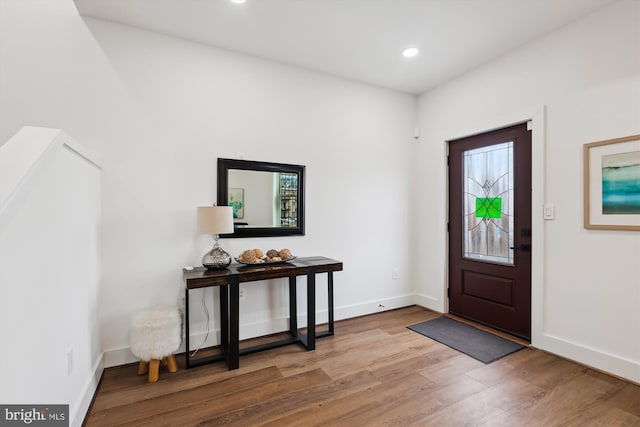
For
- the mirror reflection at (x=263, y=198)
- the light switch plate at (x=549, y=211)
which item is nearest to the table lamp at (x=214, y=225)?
the mirror reflection at (x=263, y=198)

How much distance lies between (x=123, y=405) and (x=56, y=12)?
2887 mm

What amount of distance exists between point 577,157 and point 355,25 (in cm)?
220

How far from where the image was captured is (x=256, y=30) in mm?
2699

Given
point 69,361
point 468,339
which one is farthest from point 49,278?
point 468,339

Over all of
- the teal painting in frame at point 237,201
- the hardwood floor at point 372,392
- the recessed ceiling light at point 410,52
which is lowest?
the hardwood floor at point 372,392

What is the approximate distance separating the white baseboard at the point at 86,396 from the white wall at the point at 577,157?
356 centimetres

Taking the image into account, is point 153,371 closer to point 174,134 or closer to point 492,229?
point 174,134

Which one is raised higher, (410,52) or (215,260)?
(410,52)

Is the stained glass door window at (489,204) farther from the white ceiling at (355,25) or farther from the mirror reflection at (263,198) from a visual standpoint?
the mirror reflection at (263,198)

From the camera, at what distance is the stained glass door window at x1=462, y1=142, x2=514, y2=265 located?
3.16 meters

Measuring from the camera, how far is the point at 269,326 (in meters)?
3.14

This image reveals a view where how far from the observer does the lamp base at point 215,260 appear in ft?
8.62

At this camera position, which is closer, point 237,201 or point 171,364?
point 171,364

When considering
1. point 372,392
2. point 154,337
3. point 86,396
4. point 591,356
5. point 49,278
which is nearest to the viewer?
point 49,278
